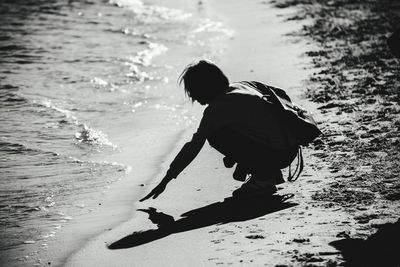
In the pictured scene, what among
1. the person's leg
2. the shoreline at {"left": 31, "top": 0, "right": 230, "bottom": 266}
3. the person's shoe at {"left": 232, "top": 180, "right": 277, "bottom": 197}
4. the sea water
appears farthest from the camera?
the sea water

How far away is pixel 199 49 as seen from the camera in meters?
12.5

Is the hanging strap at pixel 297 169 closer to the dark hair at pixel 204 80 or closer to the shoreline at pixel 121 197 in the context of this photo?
the dark hair at pixel 204 80

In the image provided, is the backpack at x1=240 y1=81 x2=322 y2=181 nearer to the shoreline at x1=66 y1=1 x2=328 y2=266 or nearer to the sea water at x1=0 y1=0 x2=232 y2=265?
the shoreline at x1=66 y1=1 x2=328 y2=266

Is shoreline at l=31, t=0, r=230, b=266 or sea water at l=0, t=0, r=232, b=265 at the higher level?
shoreline at l=31, t=0, r=230, b=266

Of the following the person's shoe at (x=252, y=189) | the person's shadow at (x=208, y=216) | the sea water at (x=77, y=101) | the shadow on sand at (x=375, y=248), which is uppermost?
the shadow on sand at (x=375, y=248)

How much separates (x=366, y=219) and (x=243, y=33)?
954 cm

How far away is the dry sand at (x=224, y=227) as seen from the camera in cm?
378

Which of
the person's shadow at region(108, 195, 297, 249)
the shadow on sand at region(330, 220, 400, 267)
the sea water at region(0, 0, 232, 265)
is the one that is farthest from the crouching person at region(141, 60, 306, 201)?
the sea water at region(0, 0, 232, 265)

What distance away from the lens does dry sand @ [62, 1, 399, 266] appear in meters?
3.78

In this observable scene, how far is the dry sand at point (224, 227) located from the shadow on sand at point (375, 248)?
0.07 metres

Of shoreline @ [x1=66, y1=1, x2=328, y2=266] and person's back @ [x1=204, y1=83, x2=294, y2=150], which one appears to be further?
person's back @ [x1=204, y1=83, x2=294, y2=150]

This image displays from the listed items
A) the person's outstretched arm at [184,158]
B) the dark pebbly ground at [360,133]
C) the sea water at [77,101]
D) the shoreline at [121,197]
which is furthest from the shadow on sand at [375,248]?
the sea water at [77,101]

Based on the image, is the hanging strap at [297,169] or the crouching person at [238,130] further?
the hanging strap at [297,169]

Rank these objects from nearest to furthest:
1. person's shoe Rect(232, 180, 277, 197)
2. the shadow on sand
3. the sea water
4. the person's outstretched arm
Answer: the shadow on sand
the person's outstretched arm
person's shoe Rect(232, 180, 277, 197)
the sea water
